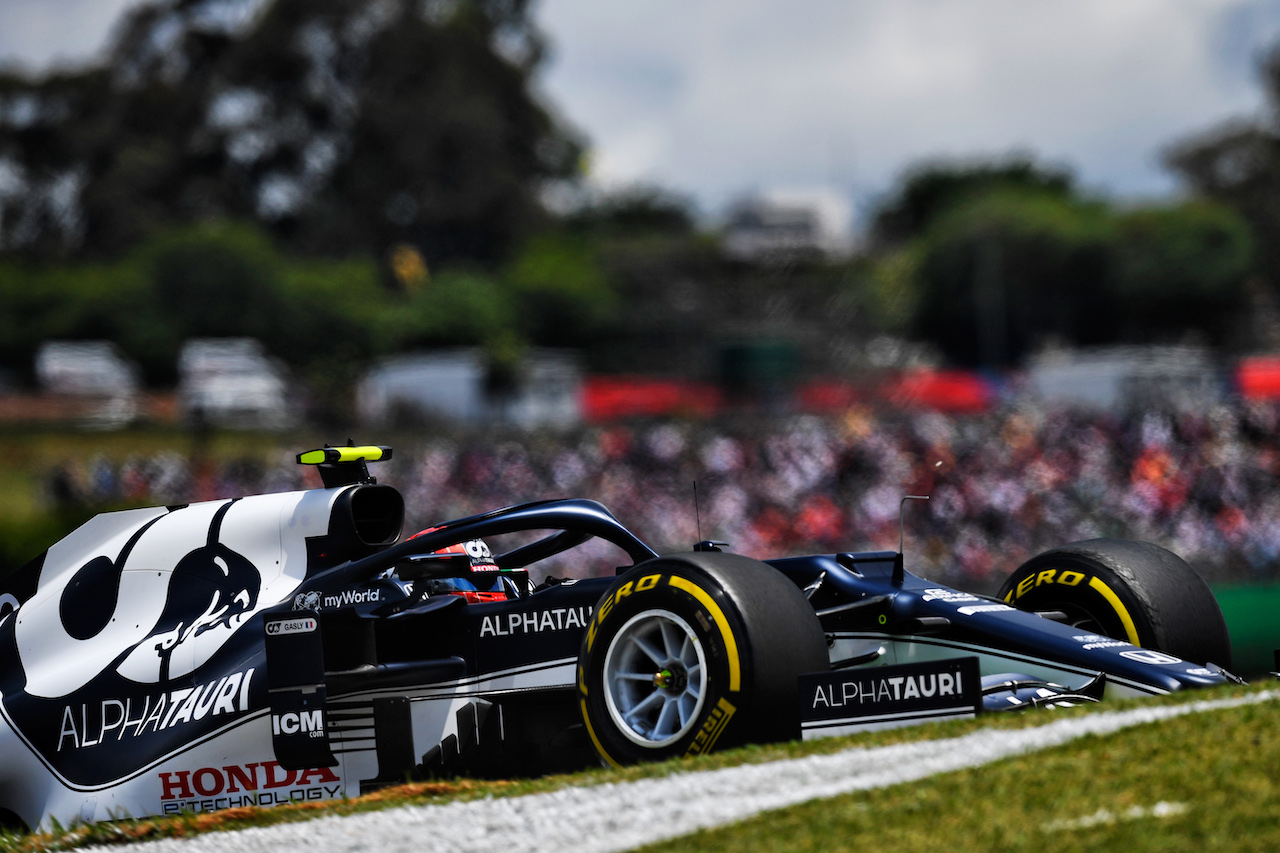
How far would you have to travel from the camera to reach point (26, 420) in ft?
123

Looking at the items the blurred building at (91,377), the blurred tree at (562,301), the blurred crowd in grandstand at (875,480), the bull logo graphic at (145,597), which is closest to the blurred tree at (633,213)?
the blurred tree at (562,301)

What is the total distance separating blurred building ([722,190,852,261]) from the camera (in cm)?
6353

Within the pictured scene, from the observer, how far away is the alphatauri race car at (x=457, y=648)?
5.25m

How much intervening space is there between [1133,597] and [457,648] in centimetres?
281

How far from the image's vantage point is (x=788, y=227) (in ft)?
263

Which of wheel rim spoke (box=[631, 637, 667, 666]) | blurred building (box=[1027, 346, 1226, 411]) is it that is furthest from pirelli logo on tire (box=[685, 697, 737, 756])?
blurred building (box=[1027, 346, 1226, 411])

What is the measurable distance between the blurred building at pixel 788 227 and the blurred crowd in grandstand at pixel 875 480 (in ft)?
118

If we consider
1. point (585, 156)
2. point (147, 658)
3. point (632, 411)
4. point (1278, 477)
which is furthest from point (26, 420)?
point (585, 156)

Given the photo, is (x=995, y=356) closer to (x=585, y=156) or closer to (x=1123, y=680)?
(x=585, y=156)

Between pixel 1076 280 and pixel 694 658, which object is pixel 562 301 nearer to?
pixel 1076 280

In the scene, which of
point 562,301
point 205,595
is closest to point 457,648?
point 205,595

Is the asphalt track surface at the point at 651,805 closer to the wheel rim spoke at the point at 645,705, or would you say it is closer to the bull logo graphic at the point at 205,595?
the wheel rim spoke at the point at 645,705

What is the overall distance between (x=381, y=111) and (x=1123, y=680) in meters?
70.8

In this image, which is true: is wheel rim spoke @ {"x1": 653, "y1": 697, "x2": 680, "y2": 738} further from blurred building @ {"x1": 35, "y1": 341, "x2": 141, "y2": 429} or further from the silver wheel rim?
blurred building @ {"x1": 35, "y1": 341, "x2": 141, "y2": 429}
